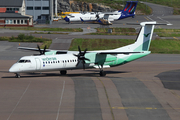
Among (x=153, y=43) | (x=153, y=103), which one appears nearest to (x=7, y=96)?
(x=153, y=103)

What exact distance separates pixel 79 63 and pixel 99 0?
439ft

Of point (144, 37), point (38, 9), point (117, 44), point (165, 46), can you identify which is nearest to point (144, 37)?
point (144, 37)

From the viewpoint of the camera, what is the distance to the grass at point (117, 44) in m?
61.5

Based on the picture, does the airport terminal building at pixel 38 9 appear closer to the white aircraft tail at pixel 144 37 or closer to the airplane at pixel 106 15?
the airplane at pixel 106 15

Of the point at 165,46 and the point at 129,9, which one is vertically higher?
the point at 129,9

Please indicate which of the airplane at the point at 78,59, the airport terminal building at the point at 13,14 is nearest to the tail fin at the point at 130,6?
the airport terminal building at the point at 13,14

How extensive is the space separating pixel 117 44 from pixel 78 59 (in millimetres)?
32556

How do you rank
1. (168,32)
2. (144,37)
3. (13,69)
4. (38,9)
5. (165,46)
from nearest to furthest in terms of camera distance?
(13,69)
(144,37)
(165,46)
(168,32)
(38,9)

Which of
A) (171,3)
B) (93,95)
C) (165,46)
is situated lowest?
(165,46)

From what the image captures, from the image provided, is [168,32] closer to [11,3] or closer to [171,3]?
[11,3]

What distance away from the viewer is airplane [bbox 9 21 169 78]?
32.0 m

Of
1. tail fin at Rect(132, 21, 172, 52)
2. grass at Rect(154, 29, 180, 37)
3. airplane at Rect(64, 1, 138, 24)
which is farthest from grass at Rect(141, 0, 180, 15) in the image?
tail fin at Rect(132, 21, 172, 52)

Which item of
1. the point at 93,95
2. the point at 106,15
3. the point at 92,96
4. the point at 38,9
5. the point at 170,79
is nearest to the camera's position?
the point at 92,96

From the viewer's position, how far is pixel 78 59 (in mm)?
34969
